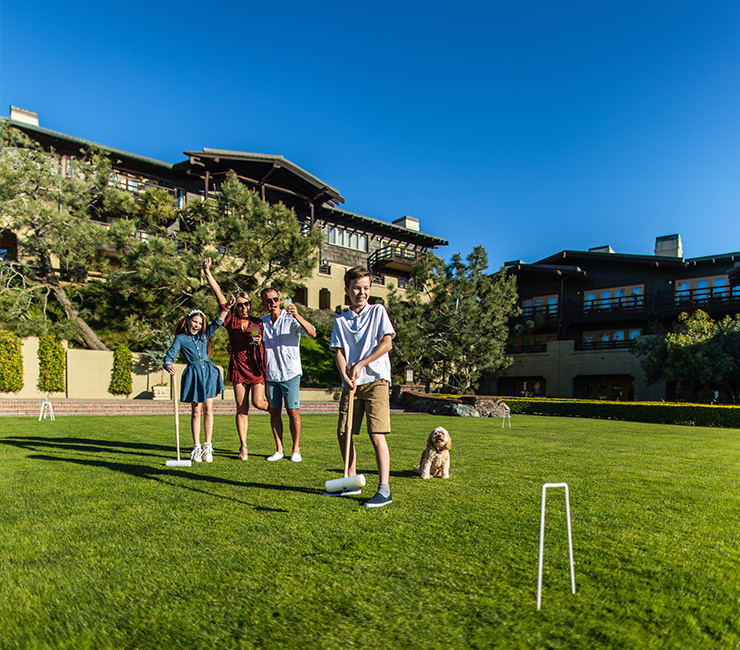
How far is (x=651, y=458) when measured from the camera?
720 centimetres

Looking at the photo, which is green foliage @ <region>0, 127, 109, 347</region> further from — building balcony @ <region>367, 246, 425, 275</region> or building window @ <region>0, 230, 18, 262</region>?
building balcony @ <region>367, 246, 425, 275</region>

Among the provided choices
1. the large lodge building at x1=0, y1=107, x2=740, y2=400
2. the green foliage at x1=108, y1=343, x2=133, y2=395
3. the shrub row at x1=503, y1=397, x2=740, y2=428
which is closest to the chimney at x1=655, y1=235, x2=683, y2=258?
the large lodge building at x1=0, y1=107, x2=740, y2=400

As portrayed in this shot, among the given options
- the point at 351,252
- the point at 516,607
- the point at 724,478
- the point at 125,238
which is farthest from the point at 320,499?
the point at 351,252

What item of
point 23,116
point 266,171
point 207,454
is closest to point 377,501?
point 207,454

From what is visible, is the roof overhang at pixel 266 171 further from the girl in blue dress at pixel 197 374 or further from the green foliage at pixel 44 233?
the girl in blue dress at pixel 197 374

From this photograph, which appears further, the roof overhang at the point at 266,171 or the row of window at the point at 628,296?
the row of window at the point at 628,296

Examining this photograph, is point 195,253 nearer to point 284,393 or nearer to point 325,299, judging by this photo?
point 325,299

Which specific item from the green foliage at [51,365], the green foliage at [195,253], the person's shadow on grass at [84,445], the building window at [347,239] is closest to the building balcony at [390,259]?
the building window at [347,239]

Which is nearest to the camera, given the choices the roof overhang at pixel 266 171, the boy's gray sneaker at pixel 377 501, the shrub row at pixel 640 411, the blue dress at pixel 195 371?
the boy's gray sneaker at pixel 377 501

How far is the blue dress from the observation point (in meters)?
5.78

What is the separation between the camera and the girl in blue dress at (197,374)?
580 cm

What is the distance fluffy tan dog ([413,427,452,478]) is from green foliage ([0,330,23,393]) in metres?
19.4

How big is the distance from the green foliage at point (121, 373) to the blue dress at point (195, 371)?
666 inches

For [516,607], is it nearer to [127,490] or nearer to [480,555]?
[480,555]
